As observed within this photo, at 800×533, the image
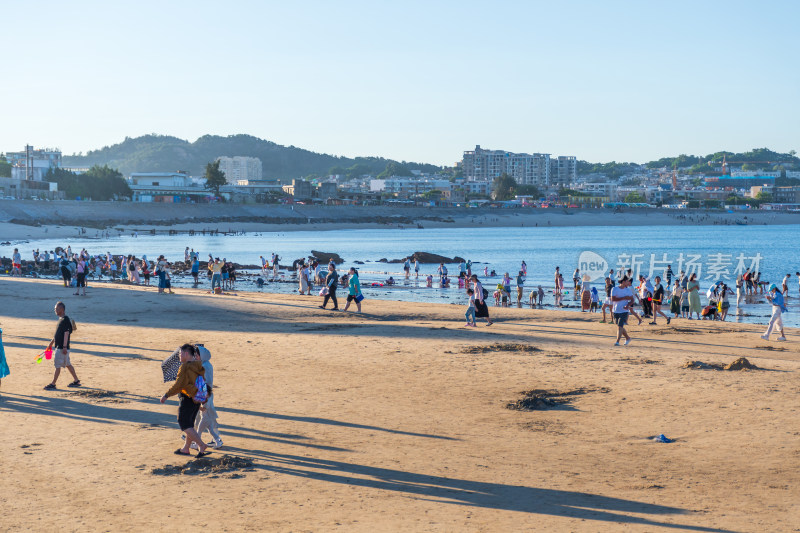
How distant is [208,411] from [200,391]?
514 millimetres

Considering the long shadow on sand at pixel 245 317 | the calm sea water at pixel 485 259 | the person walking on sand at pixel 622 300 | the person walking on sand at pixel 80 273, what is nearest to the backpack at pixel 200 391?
the long shadow on sand at pixel 245 317

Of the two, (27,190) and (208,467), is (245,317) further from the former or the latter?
(27,190)

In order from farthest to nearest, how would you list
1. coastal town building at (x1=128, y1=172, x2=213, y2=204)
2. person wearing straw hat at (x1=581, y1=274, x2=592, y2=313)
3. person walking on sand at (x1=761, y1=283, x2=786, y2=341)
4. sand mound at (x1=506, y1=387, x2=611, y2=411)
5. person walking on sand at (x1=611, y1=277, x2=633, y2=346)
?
coastal town building at (x1=128, y1=172, x2=213, y2=204) → person wearing straw hat at (x1=581, y1=274, x2=592, y2=313) → person walking on sand at (x1=761, y1=283, x2=786, y2=341) → person walking on sand at (x1=611, y1=277, x2=633, y2=346) → sand mound at (x1=506, y1=387, x2=611, y2=411)

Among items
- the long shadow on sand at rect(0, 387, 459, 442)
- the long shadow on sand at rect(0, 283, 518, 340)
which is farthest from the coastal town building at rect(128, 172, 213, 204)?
the long shadow on sand at rect(0, 387, 459, 442)

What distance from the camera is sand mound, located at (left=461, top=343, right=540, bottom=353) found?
1602cm

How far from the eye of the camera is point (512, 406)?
11.4m

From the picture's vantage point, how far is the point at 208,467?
27.8 feet

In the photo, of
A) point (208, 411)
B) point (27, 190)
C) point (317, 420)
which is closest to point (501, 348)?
point (317, 420)

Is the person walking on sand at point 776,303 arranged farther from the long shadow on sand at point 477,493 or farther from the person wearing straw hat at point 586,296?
the long shadow on sand at point 477,493

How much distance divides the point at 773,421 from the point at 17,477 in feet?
29.6

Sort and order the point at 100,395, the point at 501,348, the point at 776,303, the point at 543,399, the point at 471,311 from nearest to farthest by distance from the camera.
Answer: the point at 543,399, the point at 100,395, the point at 501,348, the point at 776,303, the point at 471,311

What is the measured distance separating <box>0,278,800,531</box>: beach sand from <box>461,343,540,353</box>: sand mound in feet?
0.24

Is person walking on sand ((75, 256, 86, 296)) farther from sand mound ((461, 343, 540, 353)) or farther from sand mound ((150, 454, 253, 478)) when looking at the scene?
sand mound ((150, 454, 253, 478))

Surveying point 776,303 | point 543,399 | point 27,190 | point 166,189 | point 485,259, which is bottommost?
point 485,259
